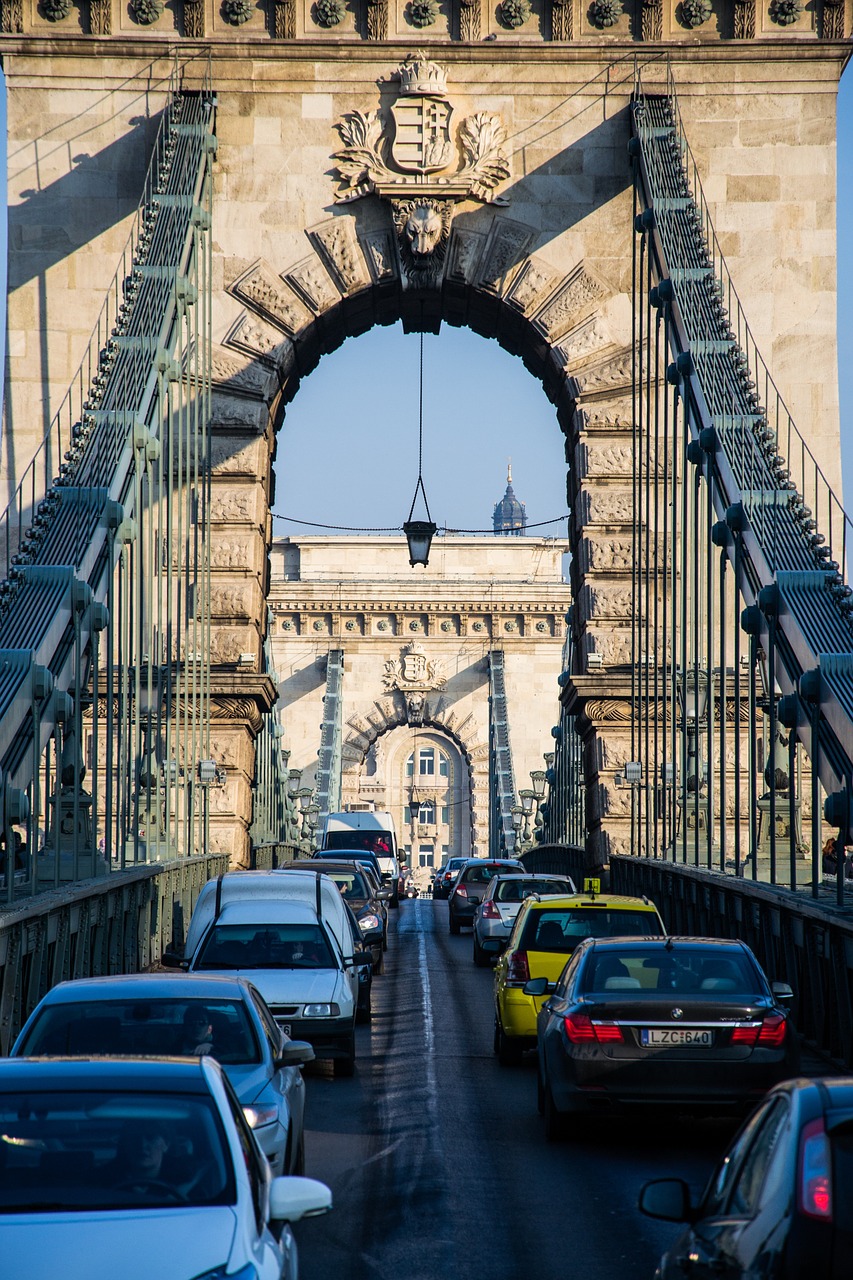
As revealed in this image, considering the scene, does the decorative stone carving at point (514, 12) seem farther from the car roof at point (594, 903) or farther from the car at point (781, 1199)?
the car at point (781, 1199)

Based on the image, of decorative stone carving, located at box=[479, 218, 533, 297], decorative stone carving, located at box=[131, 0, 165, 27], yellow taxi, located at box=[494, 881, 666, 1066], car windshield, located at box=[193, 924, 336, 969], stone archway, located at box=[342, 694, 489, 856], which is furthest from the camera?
stone archway, located at box=[342, 694, 489, 856]

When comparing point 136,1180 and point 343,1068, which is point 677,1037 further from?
point 136,1180

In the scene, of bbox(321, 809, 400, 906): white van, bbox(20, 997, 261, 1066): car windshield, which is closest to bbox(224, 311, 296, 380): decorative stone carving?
bbox(20, 997, 261, 1066): car windshield

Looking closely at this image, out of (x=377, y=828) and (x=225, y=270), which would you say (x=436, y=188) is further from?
(x=377, y=828)

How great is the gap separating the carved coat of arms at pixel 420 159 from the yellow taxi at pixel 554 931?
52.5 feet

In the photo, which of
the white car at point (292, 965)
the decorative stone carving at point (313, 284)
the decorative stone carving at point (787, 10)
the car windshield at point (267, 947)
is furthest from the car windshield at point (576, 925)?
the decorative stone carving at point (787, 10)

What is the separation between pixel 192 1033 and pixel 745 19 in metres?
25.2

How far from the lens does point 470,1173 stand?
11453mm

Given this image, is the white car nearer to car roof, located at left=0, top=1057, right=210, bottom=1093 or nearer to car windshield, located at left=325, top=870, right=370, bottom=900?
car roof, located at left=0, top=1057, right=210, bottom=1093

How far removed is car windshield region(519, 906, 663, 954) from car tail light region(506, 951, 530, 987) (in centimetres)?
13

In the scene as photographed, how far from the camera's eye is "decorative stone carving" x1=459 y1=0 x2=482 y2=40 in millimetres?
31625

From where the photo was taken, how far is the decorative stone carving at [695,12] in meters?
31.5

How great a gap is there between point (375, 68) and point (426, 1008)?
619 inches

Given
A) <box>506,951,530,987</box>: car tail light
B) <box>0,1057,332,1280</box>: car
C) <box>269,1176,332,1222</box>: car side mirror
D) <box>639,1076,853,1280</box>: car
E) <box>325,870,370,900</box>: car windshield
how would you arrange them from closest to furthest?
<box>639,1076,853,1280</box>: car
<box>0,1057,332,1280</box>: car
<box>269,1176,332,1222</box>: car side mirror
<box>506,951,530,987</box>: car tail light
<box>325,870,370,900</box>: car windshield
